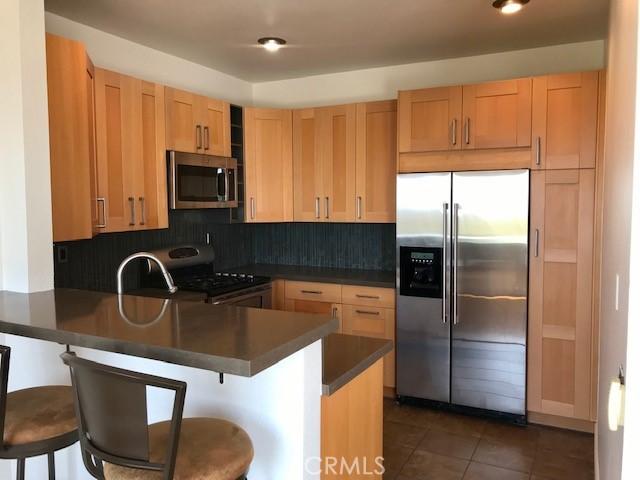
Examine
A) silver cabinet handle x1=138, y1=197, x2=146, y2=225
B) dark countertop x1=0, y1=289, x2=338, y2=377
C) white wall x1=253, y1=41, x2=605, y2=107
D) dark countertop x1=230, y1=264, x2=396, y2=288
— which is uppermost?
white wall x1=253, y1=41, x2=605, y2=107

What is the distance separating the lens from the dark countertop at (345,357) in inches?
68.7

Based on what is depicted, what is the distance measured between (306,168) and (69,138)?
204cm

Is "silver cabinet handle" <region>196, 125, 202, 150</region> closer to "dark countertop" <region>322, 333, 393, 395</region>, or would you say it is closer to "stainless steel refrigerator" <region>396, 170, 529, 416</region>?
"stainless steel refrigerator" <region>396, 170, 529, 416</region>

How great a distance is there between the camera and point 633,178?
1065mm

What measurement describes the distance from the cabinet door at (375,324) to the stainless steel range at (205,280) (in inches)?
25.0

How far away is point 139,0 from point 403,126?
181 centimetres

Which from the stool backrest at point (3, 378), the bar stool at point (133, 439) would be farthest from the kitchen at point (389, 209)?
the bar stool at point (133, 439)

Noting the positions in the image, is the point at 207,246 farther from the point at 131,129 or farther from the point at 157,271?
the point at 131,129

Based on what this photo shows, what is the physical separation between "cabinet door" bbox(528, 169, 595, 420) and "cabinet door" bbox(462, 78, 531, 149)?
0.98 ft

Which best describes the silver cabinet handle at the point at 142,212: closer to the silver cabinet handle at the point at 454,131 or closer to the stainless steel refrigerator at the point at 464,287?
the stainless steel refrigerator at the point at 464,287

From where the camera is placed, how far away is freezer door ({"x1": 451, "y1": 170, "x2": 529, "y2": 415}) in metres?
3.29

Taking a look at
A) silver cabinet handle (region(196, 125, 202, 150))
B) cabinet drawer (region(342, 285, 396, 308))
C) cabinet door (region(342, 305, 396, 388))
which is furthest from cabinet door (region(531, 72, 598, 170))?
silver cabinet handle (region(196, 125, 202, 150))

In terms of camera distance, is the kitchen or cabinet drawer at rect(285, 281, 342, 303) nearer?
the kitchen
